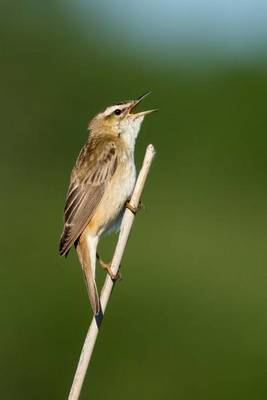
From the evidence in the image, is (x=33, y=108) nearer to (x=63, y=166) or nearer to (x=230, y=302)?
(x=63, y=166)

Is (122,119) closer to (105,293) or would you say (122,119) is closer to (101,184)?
(101,184)

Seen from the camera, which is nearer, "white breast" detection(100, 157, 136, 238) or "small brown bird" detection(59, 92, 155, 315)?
"small brown bird" detection(59, 92, 155, 315)

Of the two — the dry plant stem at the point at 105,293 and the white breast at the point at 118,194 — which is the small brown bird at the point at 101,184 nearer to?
the white breast at the point at 118,194

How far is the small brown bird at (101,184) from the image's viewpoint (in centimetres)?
638

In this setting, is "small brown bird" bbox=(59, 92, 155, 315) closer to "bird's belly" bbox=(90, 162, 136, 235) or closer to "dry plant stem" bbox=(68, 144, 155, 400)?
"bird's belly" bbox=(90, 162, 136, 235)

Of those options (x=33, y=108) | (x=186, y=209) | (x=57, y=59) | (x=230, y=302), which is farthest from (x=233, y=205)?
(x=57, y=59)

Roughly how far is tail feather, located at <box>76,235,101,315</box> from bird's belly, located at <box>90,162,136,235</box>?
16cm

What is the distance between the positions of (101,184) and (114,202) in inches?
8.6

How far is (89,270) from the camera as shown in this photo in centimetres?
610

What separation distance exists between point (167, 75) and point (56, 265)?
7587mm

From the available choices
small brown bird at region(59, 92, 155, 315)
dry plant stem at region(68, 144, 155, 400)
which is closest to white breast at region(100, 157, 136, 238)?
small brown bird at region(59, 92, 155, 315)

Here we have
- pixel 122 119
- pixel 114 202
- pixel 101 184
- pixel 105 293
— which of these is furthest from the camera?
pixel 122 119

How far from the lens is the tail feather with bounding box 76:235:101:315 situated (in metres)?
5.72

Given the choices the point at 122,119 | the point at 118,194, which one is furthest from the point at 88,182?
the point at 122,119
